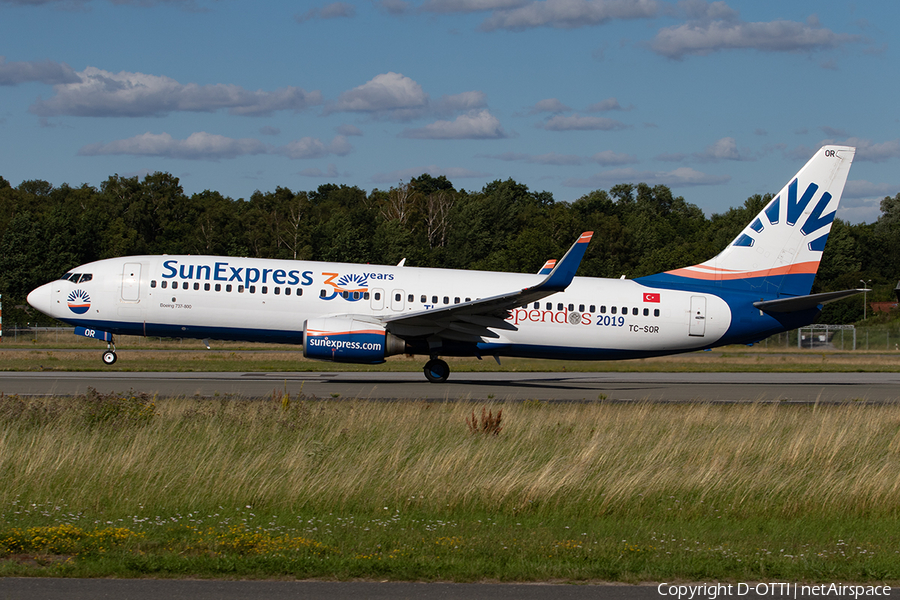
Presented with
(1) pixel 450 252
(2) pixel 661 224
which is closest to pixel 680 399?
(1) pixel 450 252

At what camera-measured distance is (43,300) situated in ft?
92.4

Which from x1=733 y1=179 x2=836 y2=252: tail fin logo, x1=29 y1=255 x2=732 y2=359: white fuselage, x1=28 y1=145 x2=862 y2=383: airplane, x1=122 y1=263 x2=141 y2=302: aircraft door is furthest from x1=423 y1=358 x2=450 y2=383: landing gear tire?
x1=733 y1=179 x2=836 y2=252: tail fin logo

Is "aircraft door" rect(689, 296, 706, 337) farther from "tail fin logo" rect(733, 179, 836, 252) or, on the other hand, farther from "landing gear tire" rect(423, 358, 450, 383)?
"landing gear tire" rect(423, 358, 450, 383)

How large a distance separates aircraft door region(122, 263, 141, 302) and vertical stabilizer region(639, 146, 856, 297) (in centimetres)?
1721

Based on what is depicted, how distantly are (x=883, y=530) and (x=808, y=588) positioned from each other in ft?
10.2

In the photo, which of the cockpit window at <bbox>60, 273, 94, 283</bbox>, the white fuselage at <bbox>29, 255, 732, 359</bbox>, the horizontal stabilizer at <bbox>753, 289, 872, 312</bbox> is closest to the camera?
the horizontal stabilizer at <bbox>753, 289, 872, 312</bbox>

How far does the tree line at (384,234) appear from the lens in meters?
81.7

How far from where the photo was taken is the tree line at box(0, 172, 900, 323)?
8169 cm

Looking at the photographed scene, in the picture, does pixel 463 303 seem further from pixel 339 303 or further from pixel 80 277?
pixel 80 277

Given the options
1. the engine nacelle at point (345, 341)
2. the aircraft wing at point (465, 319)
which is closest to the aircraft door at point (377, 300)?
the aircraft wing at point (465, 319)

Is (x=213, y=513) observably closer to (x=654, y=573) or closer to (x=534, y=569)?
(x=534, y=569)

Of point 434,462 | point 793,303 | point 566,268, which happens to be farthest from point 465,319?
point 434,462

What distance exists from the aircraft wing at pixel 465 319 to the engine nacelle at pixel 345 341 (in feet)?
2.31

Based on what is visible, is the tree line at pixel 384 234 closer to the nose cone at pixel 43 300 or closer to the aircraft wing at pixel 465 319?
the nose cone at pixel 43 300
